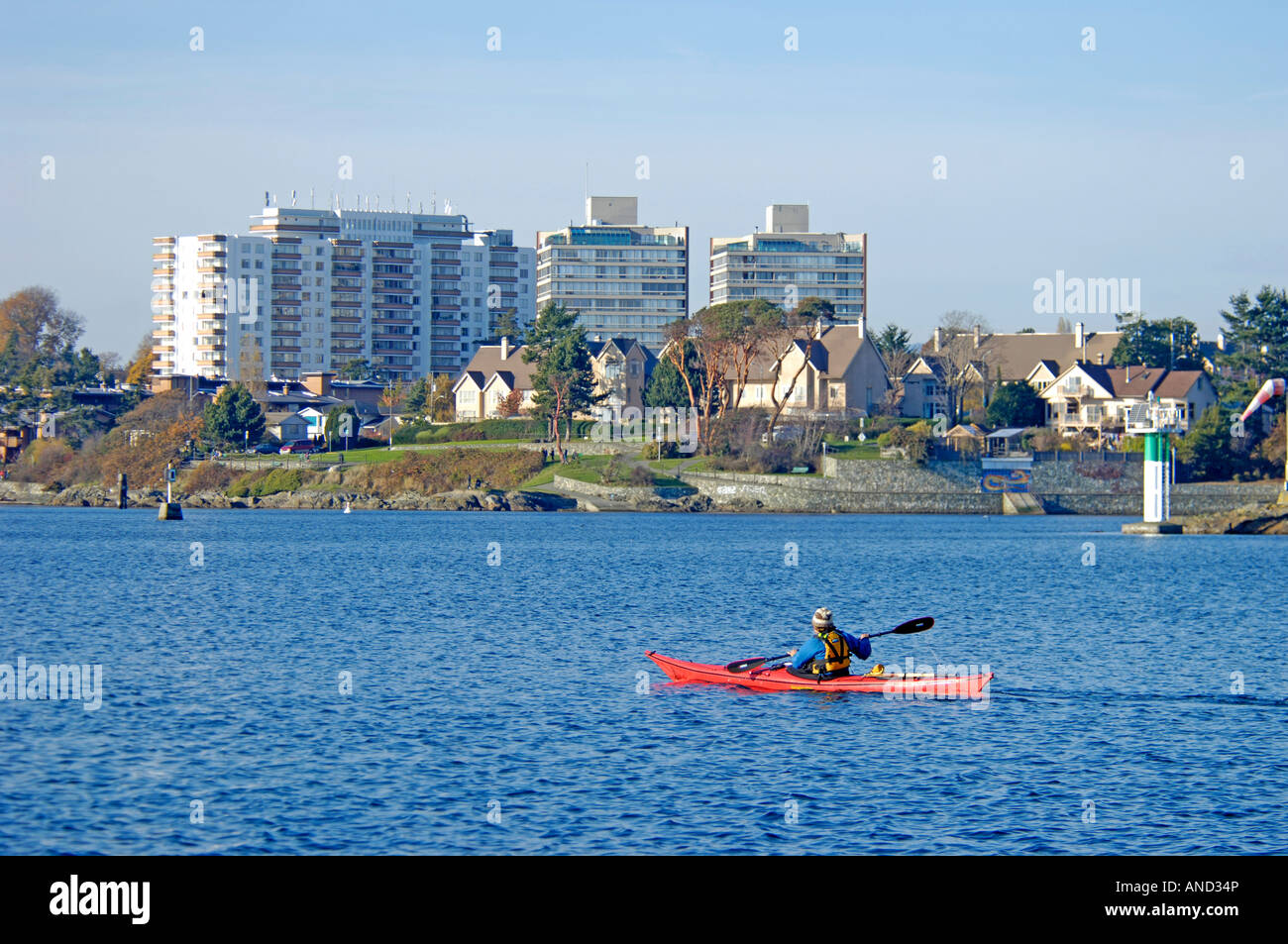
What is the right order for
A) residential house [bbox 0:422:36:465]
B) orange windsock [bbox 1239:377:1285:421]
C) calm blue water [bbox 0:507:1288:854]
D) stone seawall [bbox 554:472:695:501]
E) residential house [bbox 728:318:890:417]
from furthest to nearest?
residential house [bbox 0:422:36:465]
residential house [bbox 728:318:890:417]
stone seawall [bbox 554:472:695:501]
orange windsock [bbox 1239:377:1285:421]
calm blue water [bbox 0:507:1288:854]

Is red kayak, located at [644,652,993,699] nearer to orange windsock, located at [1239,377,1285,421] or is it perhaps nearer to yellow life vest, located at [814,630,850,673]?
yellow life vest, located at [814,630,850,673]

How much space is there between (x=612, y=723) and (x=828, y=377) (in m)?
115

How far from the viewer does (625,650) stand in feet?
126

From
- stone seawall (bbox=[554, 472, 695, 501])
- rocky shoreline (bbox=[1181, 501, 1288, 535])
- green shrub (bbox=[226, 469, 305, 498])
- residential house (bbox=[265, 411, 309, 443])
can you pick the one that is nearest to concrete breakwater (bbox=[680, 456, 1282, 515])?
stone seawall (bbox=[554, 472, 695, 501])

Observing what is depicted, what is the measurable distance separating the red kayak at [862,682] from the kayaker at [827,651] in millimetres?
212

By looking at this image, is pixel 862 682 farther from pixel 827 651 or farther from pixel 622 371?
pixel 622 371

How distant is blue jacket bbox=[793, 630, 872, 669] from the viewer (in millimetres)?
29516

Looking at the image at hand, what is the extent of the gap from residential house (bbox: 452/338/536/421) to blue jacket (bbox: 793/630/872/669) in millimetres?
126956

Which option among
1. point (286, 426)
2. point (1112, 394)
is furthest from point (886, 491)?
point (286, 426)

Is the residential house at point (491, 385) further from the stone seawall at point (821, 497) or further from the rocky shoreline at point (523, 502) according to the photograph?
the stone seawall at point (821, 497)

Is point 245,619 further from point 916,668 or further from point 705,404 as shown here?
point 705,404

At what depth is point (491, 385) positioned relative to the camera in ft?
528
